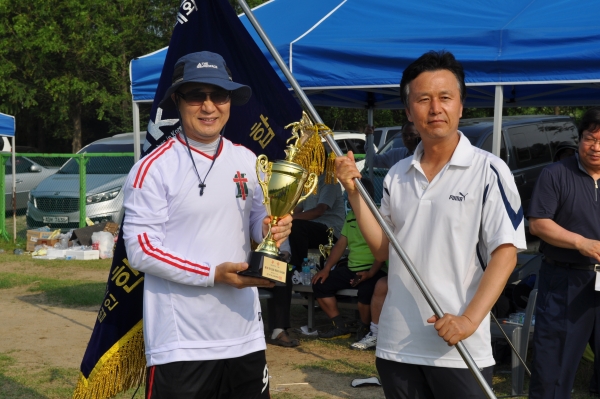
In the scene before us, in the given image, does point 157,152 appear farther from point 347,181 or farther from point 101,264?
point 101,264

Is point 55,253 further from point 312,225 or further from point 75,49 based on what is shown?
point 75,49

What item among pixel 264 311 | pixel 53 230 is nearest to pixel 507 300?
pixel 264 311

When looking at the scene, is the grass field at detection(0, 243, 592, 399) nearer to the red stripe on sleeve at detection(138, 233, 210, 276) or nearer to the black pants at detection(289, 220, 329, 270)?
the black pants at detection(289, 220, 329, 270)

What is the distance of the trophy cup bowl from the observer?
280cm

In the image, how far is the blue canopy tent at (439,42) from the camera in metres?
5.21

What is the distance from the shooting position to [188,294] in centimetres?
284

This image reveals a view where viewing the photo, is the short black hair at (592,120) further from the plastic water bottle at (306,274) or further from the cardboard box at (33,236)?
the cardboard box at (33,236)

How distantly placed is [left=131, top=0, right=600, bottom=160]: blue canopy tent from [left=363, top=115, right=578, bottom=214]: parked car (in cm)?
441

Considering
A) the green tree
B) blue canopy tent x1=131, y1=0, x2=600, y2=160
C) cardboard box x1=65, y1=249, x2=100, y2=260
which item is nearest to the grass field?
blue canopy tent x1=131, y1=0, x2=600, y2=160

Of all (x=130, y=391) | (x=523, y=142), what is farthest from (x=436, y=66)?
(x=523, y=142)

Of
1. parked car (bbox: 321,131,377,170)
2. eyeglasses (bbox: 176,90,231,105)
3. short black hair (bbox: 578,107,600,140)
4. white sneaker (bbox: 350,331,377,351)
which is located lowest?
white sneaker (bbox: 350,331,377,351)

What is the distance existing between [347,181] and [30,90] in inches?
965

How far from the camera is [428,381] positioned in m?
2.67

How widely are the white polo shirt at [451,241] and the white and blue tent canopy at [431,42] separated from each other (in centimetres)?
285
